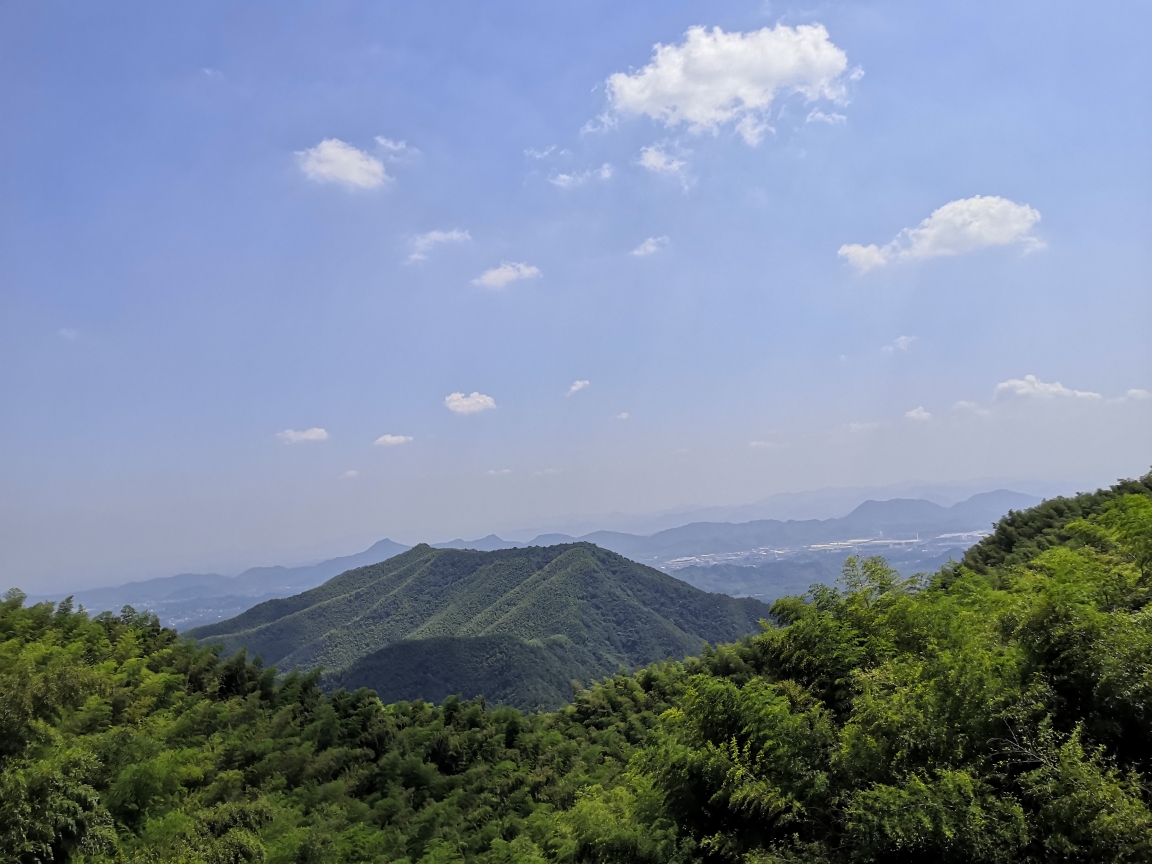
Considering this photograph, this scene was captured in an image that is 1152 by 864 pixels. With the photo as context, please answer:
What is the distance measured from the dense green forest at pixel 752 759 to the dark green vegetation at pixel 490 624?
187 ft

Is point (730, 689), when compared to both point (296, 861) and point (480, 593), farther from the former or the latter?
point (480, 593)

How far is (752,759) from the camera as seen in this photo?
953 centimetres

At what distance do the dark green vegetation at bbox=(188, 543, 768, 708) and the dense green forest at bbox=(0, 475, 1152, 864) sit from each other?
56.9 m

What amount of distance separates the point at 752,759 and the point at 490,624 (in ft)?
346

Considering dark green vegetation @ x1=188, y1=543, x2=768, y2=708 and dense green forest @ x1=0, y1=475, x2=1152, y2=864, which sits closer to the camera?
dense green forest @ x1=0, y1=475, x2=1152, y2=864

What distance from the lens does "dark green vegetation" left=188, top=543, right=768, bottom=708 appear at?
256 ft

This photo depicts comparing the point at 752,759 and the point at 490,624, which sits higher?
the point at 752,759

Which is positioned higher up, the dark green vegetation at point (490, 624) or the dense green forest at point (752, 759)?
the dense green forest at point (752, 759)

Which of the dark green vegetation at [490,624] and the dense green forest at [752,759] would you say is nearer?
the dense green forest at [752,759]

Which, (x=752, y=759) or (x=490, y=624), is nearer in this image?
(x=752, y=759)

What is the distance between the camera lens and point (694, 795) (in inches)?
380

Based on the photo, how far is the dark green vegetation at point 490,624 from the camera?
78.1m

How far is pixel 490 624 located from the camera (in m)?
109

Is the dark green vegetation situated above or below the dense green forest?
below
